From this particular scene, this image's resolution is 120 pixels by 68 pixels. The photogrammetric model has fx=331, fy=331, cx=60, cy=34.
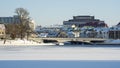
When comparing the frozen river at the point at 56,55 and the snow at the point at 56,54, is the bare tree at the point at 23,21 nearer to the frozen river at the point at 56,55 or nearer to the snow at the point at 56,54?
the snow at the point at 56,54

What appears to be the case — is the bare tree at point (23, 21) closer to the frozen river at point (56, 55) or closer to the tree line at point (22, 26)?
the tree line at point (22, 26)

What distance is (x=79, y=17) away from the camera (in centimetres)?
19650

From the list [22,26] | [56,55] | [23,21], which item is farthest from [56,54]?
[23,21]

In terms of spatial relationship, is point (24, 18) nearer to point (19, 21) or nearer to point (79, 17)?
point (19, 21)

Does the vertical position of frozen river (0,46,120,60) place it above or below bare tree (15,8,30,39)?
below

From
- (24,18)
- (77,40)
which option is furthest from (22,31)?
(77,40)

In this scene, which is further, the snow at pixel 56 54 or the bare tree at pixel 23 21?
the bare tree at pixel 23 21

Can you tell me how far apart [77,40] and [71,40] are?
2581 mm

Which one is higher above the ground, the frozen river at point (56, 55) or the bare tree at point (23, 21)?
the bare tree at point (23, 21)

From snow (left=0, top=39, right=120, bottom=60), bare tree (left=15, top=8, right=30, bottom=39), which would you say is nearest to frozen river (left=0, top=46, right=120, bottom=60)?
snow (left=0, top=39, right=120, bottom=60)

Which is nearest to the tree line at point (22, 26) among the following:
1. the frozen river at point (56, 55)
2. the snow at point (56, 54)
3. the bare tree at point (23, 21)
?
the bare tree at point (23, 21)

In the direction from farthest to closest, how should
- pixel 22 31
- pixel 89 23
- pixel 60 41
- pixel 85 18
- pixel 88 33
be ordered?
1. pixel 85 18
2. pixel 89 23
3. pixel 88 33
4. pixel 60 41
5. pixel 22 31

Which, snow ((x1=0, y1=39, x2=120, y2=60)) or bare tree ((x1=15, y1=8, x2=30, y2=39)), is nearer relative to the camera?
snow ((x1=0, y1=39, x2=120, y2=60))

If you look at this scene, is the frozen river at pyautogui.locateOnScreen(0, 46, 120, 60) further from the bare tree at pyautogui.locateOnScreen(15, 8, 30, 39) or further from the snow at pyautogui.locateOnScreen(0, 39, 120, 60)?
the bare tree at pyautogui.locateOnScreen(15, 8, 30, 39)
